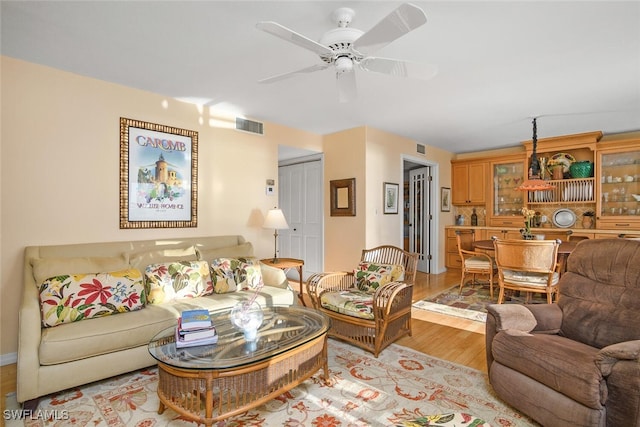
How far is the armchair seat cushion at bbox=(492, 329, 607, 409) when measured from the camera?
1579 millimetres

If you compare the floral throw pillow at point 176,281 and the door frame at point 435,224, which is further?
the door frame at point 435,224

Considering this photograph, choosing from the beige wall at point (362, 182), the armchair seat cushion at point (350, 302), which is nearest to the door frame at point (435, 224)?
the beige wall at point (362, 182)

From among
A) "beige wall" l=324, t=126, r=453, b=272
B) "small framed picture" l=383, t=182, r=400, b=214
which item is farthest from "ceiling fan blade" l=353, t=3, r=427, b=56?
"small framed picture" l=383, t=182, r=400, b=214

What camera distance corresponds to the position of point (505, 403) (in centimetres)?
208

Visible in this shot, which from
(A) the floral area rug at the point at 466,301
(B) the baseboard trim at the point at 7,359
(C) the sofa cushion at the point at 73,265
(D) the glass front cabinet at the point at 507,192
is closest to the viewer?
(C) the sofa cushion at the point at 73,265

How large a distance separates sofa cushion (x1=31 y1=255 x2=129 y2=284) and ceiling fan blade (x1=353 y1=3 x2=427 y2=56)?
263 cm

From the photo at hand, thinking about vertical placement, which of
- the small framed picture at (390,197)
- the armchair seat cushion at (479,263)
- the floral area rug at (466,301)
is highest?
the small framed picture at (390,197)

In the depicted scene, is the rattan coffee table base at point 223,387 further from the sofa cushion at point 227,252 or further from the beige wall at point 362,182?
the beige wall at point 362,182

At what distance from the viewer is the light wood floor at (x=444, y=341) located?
8.45 ft

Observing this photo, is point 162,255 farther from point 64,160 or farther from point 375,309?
point 375,309

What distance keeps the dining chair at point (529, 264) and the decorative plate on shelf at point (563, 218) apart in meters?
2.33

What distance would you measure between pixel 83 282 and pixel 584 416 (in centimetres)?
326

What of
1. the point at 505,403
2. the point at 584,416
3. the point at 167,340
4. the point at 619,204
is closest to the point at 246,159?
the point at 167,340

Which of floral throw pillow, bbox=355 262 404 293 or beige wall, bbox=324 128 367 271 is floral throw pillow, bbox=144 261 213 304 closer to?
floral throw pillow, bbox=355 262 404 293
